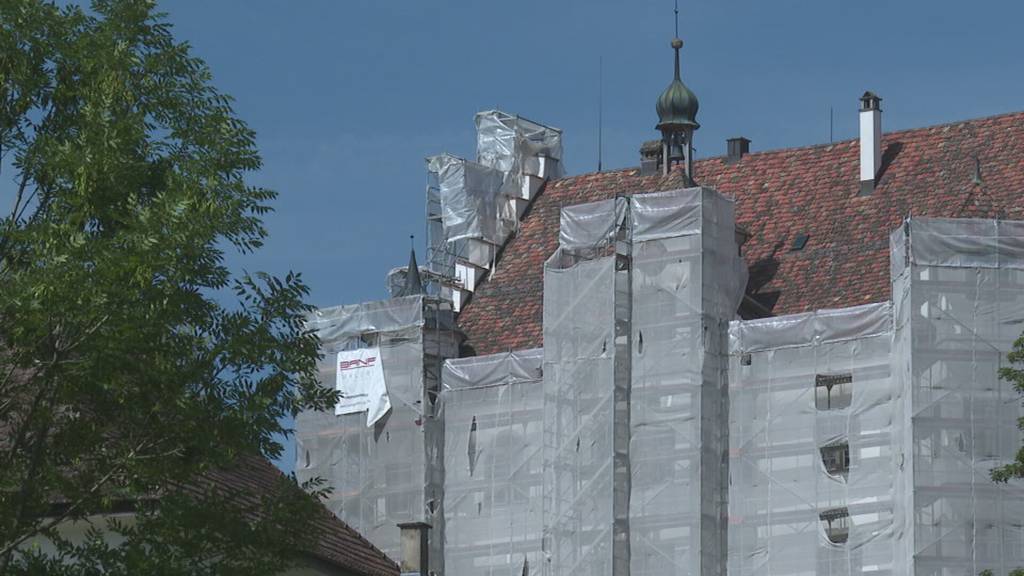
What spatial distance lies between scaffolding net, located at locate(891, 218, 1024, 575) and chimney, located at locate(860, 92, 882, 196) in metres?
6.50

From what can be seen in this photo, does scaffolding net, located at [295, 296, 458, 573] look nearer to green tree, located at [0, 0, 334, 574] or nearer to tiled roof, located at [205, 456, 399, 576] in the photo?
tiled roof, located at [205, 456, 399, 576]

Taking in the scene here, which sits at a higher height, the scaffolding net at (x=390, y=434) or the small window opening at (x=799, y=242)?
the small window opening at (x=799, y=242)

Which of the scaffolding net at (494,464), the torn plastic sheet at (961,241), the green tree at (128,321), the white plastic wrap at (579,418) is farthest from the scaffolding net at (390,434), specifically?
the green tree at (128,321)

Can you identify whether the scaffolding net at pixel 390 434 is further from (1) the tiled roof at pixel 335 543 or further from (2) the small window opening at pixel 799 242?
(2) the small window opening at pixel 799 242

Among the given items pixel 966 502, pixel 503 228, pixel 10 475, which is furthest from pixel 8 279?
pixel 503 228

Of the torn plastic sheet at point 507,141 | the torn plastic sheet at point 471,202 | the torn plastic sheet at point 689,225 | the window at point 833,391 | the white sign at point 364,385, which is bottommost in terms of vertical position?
the window at point 833,391

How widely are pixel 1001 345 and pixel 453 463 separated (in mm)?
13357

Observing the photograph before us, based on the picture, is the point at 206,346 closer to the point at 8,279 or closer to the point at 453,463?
the point at 8,279

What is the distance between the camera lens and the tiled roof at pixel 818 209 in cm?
6956

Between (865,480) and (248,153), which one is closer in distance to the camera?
(248,153)

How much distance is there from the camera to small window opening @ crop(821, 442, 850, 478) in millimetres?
65438

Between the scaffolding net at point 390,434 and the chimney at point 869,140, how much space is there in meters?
9.97

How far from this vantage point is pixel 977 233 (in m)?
64.9

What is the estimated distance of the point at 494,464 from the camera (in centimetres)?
7094
